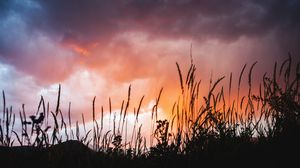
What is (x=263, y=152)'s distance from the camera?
118 inches

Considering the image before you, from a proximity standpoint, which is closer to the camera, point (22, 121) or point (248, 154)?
point (248, 154)

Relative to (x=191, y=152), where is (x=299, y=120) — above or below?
above

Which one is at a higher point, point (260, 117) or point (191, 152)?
point (260, 117)

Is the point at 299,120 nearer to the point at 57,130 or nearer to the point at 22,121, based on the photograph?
the point at 57,130

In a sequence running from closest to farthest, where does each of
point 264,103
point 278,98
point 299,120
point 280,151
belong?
point 280,151 → point 299,120 → point 278,98 → point 264,103

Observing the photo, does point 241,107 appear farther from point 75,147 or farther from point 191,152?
point 75,147

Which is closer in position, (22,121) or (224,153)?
(224,153)

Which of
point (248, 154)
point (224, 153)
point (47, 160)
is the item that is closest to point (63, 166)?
point (47, 160)

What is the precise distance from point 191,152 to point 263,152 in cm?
70

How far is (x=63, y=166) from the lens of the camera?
3309 millimetres

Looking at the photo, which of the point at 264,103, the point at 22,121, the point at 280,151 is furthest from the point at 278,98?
→ the point at 22,121

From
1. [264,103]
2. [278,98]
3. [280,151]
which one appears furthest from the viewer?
[264,103]

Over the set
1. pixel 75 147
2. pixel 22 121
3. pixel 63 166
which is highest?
pixel 22 121

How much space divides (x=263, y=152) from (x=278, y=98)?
1.47 metres
